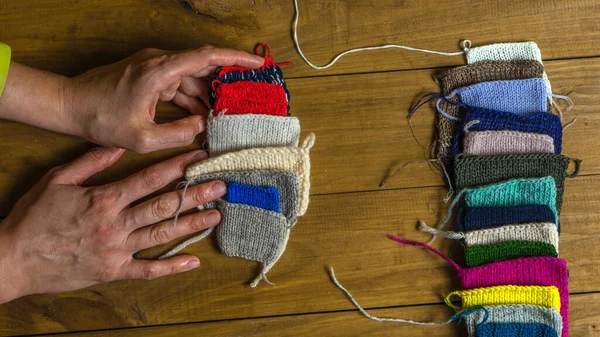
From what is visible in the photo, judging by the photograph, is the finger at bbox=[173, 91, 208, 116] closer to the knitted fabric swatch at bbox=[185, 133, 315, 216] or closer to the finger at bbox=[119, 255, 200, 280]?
the knitted fabric swatch at bbox=[185, 133, 315, 216]

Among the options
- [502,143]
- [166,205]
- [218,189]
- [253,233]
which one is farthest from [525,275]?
[166,205]

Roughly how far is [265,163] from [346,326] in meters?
0.44

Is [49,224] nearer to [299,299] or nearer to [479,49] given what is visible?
[299,299]

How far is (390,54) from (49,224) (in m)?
0.91

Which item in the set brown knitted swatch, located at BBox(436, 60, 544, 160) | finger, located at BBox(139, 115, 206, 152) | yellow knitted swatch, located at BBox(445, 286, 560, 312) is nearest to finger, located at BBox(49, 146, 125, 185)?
finger, located at BBox(139, 115, 206, 152)

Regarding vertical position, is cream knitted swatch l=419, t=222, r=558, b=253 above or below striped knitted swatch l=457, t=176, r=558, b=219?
below

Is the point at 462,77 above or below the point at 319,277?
above

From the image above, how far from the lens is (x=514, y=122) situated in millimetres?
1365

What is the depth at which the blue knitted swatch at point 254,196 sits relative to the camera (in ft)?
4.32

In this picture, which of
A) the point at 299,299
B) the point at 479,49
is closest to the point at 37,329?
the point at 299,299

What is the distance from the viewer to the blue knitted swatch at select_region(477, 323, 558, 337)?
1294 mm

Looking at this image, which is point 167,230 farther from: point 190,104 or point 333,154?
point 333,154

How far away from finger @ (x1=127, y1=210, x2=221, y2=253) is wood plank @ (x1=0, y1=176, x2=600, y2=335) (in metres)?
0.07

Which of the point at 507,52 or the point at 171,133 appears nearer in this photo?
the point at 171,133
